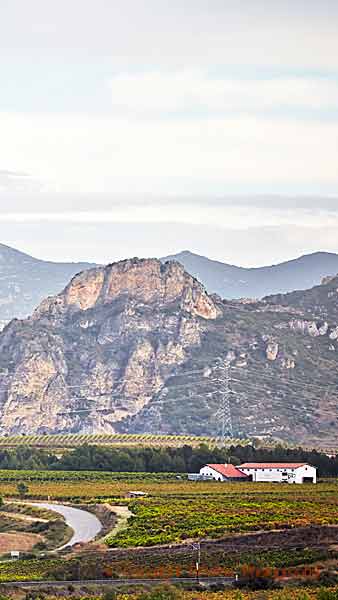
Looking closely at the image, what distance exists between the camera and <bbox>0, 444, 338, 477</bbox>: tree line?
15138cm

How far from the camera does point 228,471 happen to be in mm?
141750

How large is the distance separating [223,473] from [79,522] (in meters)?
39.3

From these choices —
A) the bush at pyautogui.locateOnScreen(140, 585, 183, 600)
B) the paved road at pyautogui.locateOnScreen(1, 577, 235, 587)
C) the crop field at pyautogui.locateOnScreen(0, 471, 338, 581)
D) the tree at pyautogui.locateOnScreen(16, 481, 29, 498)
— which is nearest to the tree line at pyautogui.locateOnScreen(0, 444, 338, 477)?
the crop field at pyautogui.locateOnScreen(0, 471, 338, 581)

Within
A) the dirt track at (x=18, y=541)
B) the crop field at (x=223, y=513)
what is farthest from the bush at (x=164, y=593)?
the dirt track at (x=18, y=541)

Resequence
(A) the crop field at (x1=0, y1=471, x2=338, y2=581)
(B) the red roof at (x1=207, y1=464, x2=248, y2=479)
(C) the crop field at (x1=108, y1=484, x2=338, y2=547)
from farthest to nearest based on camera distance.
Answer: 1. (B) the red roof at (x1=207, y1=464, x2=248, y2=479)
2. (C) the crop field at (x1=108, y1=484, x2=338, y2=547)
3. (A) the crop field at (x1=0, y1=471, x2=338, y2=581)

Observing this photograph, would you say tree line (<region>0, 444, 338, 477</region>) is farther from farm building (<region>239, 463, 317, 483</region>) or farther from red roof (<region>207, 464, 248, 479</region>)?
red roof (<region>207, 464, 248, 479</region>)

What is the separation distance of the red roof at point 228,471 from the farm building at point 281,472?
69 cm

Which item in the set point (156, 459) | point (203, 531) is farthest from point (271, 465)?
point (203, 531)

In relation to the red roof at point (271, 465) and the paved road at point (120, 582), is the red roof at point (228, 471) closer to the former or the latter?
the red roof at point (271, 465)

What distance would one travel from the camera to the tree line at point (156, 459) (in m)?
151

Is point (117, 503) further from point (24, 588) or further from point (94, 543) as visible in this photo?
point (24, 588)

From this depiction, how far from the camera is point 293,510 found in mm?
100625

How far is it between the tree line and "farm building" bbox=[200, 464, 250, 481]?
7395mm

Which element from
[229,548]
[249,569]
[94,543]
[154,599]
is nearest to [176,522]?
[94,543]
